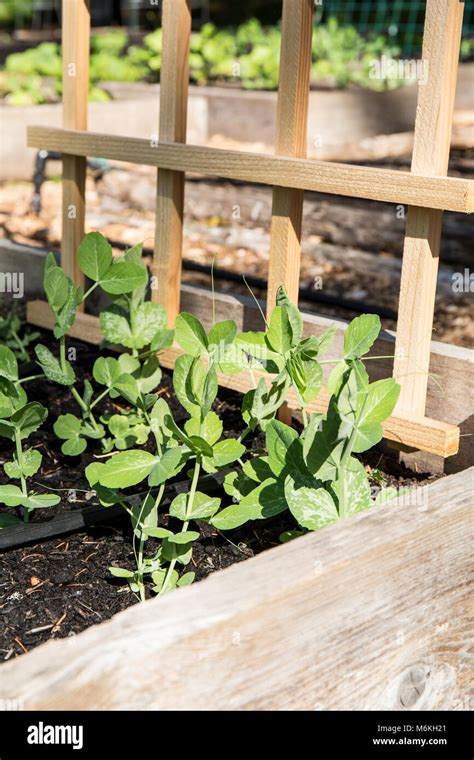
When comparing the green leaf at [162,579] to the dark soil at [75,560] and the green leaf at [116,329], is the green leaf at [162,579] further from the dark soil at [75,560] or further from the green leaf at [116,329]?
the green leaf at [116,329]

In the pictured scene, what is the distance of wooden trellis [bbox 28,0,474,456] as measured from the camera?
1790 millimetres

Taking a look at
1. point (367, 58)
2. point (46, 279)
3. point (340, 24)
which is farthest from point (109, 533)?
point (340, 24)

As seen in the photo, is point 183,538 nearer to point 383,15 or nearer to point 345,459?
point 345,459

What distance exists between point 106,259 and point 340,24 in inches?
349

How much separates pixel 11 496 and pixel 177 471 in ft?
1.08

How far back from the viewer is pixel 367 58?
333 inches

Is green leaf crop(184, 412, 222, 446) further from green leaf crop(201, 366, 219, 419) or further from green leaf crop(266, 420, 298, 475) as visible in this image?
green leaf crop(266, 420, 298, 475)

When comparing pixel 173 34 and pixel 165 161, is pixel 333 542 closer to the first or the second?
pixel 165 161

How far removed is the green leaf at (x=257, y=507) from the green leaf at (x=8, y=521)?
1.46 feet

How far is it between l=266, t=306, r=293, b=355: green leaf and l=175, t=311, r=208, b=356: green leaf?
0.17 metres

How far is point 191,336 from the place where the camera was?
183 cm

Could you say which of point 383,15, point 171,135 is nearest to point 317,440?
point 171,135

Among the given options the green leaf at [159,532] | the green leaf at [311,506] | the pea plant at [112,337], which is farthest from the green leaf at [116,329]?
the green leaf at [311,506]

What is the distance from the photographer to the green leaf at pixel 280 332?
1.68 m
